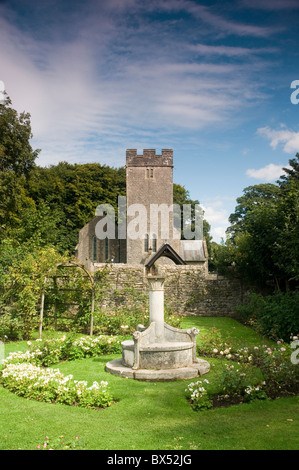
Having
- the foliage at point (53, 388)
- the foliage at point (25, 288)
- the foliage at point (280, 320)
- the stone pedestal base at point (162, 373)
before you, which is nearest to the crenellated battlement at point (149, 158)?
the foliage at point (25, 288)

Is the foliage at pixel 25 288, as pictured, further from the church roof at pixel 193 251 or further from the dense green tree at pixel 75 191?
the dense green tree at pixel 75 191

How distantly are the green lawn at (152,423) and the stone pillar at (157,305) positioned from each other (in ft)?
5.04

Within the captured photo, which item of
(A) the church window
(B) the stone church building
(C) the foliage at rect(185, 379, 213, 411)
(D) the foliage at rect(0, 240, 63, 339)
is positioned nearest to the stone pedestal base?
(C) the foliage at rect(185, 379, 213, 411)

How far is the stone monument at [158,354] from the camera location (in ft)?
25.7

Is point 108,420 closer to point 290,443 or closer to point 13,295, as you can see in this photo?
point 290,443

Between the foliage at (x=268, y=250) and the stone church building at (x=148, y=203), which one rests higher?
the stone church building at (x=148, y=203)

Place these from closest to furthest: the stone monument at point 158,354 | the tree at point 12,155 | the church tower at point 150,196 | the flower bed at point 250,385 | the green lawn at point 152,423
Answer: the green lawn at point 152,423 < the flower bed at point 250,385 < the stone monument at point 158,354 < the tree at point 12,155 < the church tower at point 150,196

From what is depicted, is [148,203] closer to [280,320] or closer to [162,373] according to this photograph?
[280,320]

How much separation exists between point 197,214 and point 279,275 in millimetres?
29252

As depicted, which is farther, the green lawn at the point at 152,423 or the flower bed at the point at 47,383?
the flower bed at the point at 47,383

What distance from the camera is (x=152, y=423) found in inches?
216

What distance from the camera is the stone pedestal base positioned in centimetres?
768

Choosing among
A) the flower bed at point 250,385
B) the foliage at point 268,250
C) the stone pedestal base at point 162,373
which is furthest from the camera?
the foliage at point 268,250

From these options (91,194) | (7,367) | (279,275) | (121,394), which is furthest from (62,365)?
(91,194)
